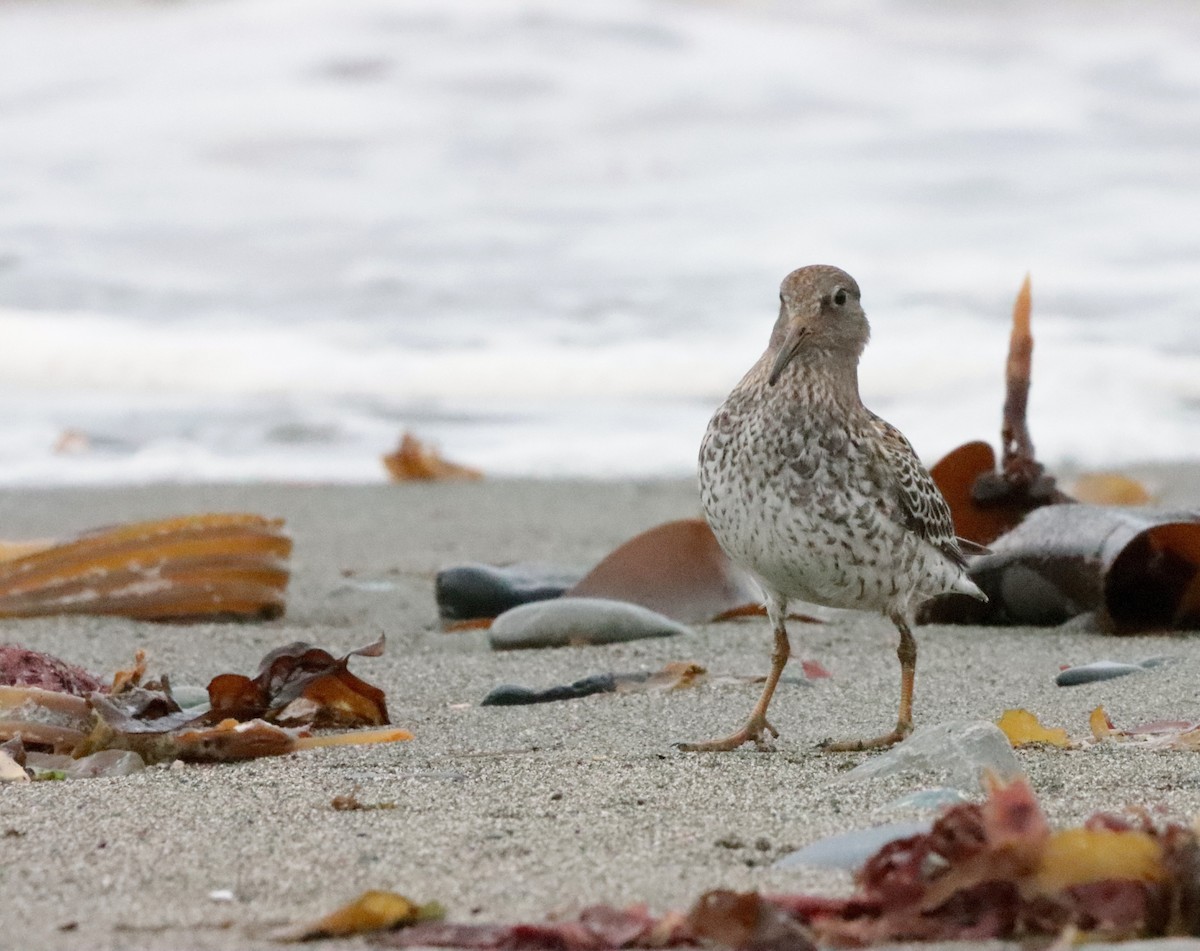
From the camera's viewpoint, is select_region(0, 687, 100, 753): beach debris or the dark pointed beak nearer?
select_region(0, 687, 100, 753): beach debris

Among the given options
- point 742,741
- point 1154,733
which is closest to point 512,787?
point 742,741

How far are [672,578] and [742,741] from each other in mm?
1784

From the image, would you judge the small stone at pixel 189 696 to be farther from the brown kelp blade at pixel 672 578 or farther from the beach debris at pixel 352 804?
the brown kelp blade at pixel 672 578

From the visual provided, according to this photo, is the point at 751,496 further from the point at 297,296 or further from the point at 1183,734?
the point at 297,296

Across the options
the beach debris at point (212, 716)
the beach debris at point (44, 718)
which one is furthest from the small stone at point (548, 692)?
the beach debris at point (44, 718)

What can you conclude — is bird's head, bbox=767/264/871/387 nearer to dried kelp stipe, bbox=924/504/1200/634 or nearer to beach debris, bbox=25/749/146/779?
dried kelp stipe, bbox=924/504/1200/634

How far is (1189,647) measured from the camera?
453 cm

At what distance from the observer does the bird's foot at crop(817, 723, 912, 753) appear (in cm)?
339

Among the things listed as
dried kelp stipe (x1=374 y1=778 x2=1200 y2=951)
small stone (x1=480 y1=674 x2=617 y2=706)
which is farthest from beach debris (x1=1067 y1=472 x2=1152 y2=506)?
dried kelp stipe (x1=374 y1=778 x2=1200 y2=951)

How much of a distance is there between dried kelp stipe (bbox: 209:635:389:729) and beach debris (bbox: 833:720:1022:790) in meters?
1.21

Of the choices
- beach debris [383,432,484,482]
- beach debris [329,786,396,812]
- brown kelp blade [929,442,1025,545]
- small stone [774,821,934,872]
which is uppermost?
brown kelp blade [929,442,1025,545]

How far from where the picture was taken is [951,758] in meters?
2.94

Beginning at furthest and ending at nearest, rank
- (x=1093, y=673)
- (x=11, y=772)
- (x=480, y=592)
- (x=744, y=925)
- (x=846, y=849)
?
1. (x=480, y=592)
2. (x=1093, y=673)
3. (x=11, y=772)
4. (x=846, y=849)
5. (x=744, y=925)

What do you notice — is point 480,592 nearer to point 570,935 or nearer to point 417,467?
point 570,935
